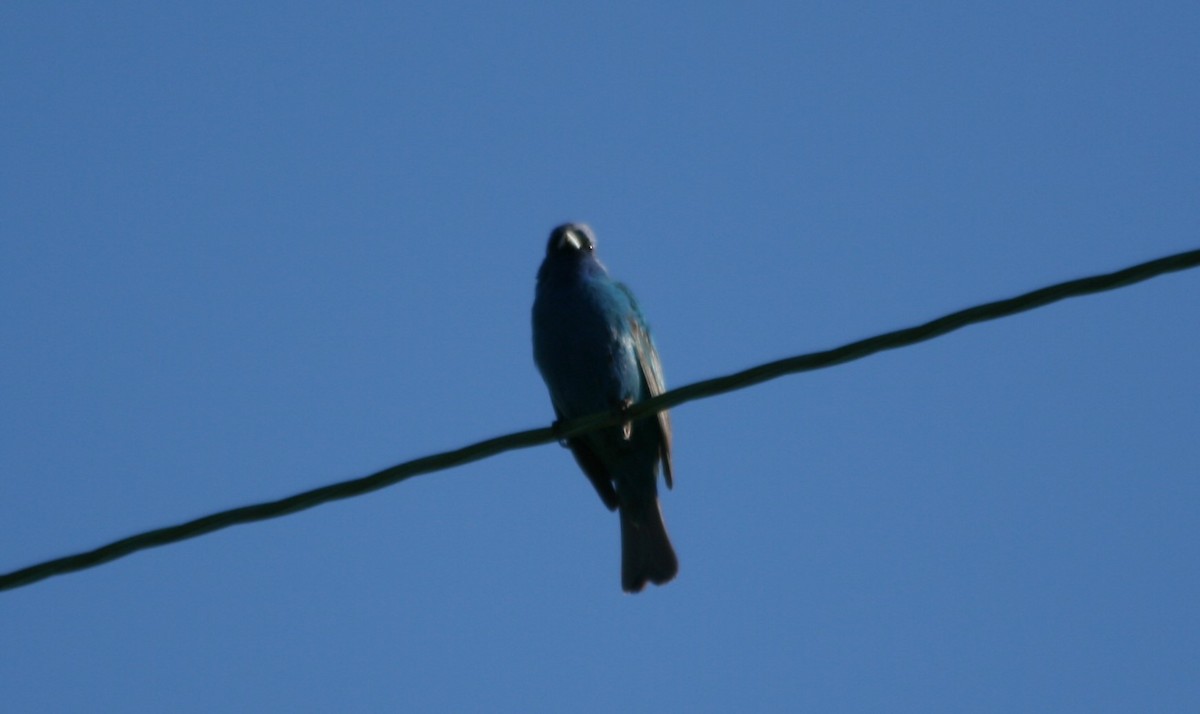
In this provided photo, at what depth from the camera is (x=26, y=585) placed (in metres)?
3.84

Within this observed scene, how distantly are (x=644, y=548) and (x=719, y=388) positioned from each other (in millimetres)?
3733

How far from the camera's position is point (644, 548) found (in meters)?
7.86

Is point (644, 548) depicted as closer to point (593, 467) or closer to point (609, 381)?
point (593, 467)

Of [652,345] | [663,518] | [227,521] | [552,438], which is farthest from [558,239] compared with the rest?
[227,521]

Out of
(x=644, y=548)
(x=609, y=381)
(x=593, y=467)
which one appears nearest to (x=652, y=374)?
(x=609, y=381)

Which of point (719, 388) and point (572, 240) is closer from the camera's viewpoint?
point (719, 388)

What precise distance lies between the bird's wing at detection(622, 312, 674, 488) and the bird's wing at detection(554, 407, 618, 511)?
267 mm

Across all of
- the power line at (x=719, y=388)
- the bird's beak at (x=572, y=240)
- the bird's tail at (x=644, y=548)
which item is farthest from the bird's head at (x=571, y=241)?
the power line at (x=719, y=388)

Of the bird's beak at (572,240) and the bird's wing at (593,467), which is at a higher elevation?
the bird's beak at (572,240)

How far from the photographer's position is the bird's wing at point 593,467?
25.0 ft

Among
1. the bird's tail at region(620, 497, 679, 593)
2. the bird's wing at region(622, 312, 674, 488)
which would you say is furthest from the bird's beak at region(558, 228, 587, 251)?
the bird's tail at region(620, 497, 679, 593)

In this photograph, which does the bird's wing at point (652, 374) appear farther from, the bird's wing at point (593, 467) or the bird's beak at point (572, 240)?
the bird's beak at point (572, 240)

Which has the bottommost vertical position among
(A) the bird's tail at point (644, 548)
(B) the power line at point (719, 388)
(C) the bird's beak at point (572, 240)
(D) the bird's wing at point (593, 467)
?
(B) the power line at point (719, 388)

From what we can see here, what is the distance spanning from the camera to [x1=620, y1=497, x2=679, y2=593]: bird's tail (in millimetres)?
7824
